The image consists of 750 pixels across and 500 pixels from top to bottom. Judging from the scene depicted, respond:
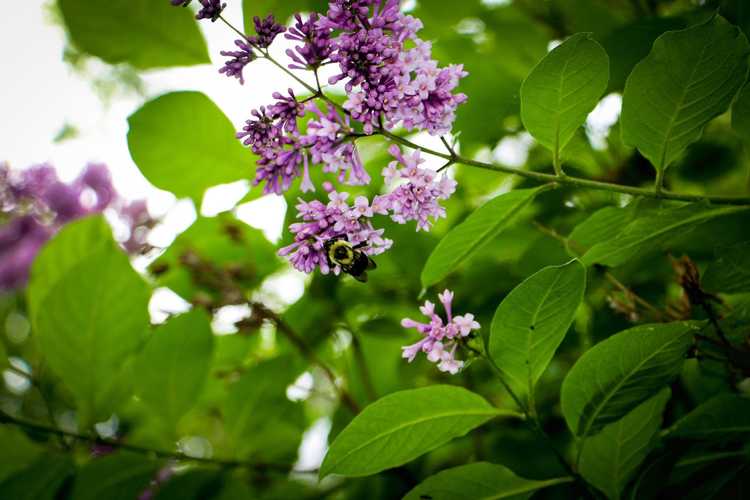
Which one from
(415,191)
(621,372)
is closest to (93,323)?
(415,191)

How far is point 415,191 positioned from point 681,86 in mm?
407

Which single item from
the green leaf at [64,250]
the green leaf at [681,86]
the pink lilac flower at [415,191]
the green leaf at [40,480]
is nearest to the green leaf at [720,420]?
the green leaf at [681,86]

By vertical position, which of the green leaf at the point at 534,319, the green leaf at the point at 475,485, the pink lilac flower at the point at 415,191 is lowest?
the green leaf at the point at 475,485

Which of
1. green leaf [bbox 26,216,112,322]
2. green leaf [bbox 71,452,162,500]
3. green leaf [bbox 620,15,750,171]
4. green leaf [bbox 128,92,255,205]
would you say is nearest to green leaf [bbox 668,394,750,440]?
green leaf [bbox 620,15,750,171]

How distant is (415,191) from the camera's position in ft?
2.93

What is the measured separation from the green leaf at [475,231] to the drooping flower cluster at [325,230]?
3.8 inches

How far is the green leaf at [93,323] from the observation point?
144 cm

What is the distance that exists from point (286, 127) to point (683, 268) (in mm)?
699

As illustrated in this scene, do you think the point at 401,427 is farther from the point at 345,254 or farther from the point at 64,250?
the point at 64,250

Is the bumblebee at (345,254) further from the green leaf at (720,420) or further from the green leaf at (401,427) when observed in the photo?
the green leaf at (720,420)

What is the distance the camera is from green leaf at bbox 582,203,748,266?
0.87m

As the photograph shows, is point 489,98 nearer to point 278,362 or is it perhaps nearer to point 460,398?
point 460,398

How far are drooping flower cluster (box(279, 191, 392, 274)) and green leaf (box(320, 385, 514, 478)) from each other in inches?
9.2

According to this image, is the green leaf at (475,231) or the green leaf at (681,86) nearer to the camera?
the green leaf at (681,86)
